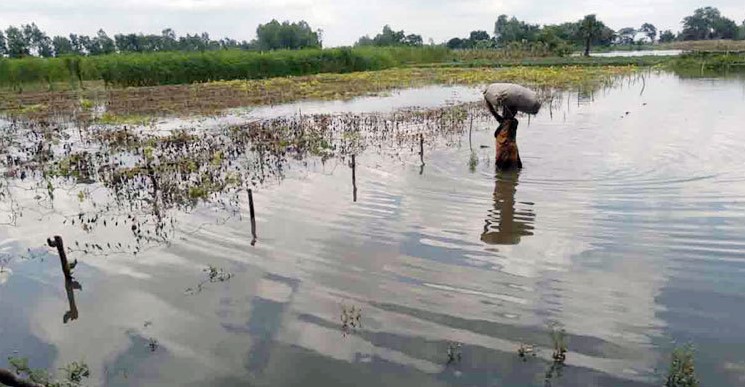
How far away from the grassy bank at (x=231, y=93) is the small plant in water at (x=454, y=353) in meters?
14.7

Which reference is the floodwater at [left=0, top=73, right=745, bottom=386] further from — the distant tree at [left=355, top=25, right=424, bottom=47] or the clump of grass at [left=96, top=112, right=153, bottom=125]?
the distant tree at [left=355, top=25, right=424, bottom=47]

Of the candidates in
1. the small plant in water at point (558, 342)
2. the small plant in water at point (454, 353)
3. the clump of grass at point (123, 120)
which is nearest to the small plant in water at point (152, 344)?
the small plant in water at point (454, 353)

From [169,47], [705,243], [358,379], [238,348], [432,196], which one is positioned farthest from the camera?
[169,47]

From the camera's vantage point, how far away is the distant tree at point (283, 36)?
91.4 metres

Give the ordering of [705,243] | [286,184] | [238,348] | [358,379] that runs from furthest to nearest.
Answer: [286,184] < [705,243] < [238,348] < [358,379]

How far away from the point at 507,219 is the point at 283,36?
303 feet

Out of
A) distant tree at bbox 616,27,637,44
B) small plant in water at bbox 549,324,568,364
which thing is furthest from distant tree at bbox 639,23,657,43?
small plant in water at bbox 549,324,568,364

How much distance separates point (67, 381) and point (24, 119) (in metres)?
17.1

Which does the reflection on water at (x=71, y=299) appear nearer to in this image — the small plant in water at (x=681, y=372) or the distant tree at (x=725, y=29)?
the small plant in water at (x=681, y=372)

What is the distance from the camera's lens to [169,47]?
7925 cm

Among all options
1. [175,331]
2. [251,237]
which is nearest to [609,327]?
[175,331]

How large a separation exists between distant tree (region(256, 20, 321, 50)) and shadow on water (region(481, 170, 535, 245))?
83803mm

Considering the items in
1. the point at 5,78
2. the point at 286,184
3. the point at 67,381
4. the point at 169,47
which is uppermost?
the point at 169,47

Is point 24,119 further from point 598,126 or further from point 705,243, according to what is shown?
point 705,243
